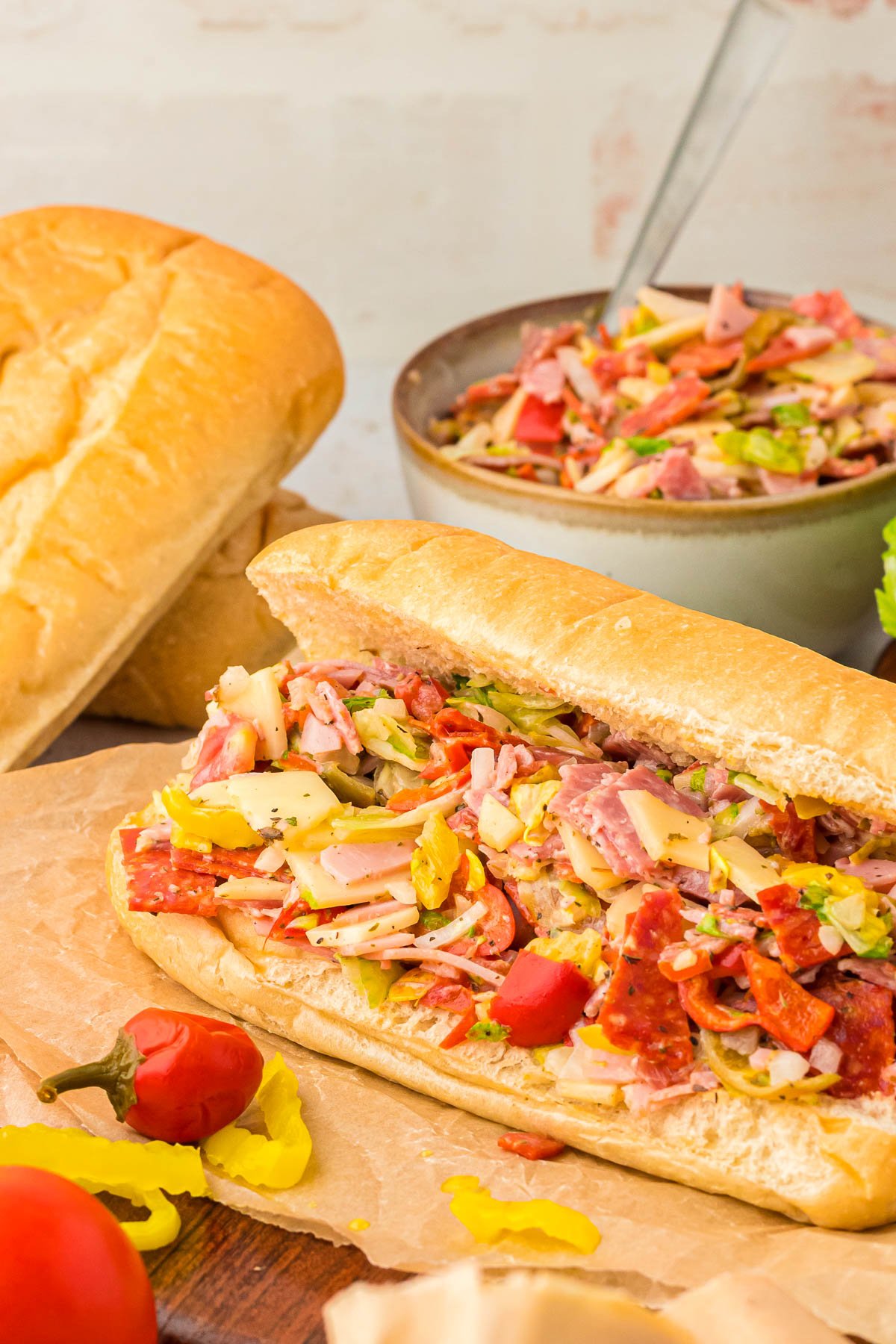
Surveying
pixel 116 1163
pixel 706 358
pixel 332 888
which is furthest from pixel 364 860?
pixel 706 358

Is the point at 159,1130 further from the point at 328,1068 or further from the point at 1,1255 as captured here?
the point at 1,1255

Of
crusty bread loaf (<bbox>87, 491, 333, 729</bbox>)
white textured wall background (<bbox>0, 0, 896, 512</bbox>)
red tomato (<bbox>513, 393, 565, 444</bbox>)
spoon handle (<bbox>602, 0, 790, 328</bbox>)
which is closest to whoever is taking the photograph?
red tomato (<bbox>513, 393, 565, 444</bbox>)

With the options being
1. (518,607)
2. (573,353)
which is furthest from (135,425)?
(518,607)

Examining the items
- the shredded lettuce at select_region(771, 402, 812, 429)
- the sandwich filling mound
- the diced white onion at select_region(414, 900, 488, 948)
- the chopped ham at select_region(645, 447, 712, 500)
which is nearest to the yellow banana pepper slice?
the sandwich filling mound

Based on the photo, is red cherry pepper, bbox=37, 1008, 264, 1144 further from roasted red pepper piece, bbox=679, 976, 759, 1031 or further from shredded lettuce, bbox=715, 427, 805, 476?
shredded lettuce, bbox=715, 427, 805, 476

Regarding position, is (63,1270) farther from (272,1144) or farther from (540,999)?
(540,999)

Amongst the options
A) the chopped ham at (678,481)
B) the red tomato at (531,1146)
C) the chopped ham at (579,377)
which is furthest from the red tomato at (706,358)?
the red tomato at (531,1146)
